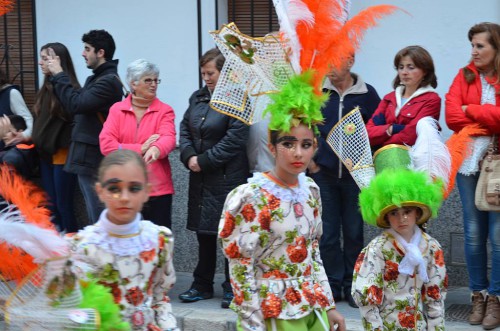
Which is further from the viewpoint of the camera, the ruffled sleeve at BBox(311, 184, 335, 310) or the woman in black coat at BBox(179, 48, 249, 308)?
the woman in black coat at BBox(179, 48, 249, 308)

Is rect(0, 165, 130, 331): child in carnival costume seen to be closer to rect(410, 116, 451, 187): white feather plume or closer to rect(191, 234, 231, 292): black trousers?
rect(410, 116, 451, 187): white feather plume

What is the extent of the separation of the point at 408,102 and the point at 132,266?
130 inches

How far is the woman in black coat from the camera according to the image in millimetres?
7539

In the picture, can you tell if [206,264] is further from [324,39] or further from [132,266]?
[132,266]

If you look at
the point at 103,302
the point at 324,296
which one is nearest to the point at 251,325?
the point at 324,296

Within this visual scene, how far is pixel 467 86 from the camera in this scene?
283 inches

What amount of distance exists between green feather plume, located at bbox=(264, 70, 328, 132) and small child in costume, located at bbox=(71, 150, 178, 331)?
865 millimetres

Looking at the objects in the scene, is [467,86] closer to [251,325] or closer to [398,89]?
[398,89]

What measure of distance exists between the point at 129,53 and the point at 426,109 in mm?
3275

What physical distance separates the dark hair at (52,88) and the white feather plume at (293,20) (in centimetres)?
343

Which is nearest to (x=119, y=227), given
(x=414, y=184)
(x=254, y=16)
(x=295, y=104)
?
(x=295, y=104)

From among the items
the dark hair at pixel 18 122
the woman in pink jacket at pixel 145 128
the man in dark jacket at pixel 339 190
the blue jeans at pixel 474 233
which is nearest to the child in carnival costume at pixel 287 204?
the blue jeans at pixel 474 233

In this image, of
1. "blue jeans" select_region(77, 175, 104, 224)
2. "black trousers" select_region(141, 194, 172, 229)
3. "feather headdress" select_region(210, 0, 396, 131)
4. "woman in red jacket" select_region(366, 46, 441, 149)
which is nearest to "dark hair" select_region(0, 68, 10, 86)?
"blue jeans" select_region(77, 175, 104, 224)

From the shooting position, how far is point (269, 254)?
206 inches
